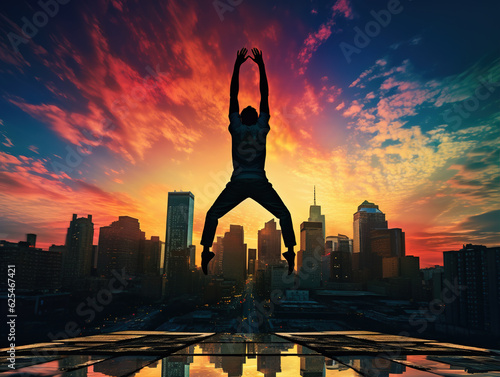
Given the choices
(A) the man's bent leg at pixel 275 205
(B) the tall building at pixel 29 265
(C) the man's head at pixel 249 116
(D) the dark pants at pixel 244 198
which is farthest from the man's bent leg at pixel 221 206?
(B) the tall building at pixel 29 265

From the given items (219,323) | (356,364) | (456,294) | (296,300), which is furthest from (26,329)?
(456,294)

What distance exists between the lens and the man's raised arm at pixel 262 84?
23.2ft

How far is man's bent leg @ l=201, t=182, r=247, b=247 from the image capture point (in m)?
6.80

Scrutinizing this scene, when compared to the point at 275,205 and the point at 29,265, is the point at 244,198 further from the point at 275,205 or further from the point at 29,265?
the point at 29,265

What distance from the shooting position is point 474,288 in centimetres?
11475

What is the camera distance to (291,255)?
24.3ft

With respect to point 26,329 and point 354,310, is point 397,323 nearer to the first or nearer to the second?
point 354,310

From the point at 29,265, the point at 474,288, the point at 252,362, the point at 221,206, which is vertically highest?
the point at 221,206

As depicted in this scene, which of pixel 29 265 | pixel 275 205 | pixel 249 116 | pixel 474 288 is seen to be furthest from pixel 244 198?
pixel 29 265

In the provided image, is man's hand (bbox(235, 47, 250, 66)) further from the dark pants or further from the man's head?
the dark pants

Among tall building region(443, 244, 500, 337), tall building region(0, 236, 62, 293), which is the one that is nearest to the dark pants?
tall building region(443, 244, 500, 337)

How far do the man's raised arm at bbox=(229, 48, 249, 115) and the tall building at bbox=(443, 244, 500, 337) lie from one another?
446 ft

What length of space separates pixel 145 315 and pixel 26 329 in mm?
55074

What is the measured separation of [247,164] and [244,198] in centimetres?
84
